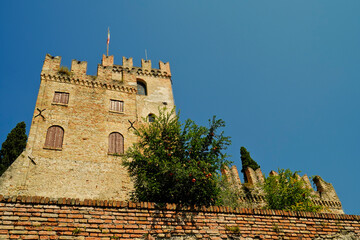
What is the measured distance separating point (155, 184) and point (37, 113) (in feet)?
43.1

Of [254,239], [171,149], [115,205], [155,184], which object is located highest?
[171,149]

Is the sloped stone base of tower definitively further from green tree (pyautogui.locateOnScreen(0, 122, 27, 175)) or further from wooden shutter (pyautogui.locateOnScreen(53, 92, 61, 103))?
wooden shutter (pyautogui.locateOnScreen(53, 92, 61, 103))

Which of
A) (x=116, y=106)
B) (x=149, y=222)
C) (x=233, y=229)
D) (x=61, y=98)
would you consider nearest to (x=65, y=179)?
(x=61, y=98)

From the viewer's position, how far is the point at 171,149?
1330 cm

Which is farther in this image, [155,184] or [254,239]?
[155,184]

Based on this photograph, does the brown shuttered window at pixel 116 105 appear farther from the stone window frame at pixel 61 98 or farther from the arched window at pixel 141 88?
the arched window at pixel 141 88

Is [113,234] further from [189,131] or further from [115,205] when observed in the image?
[189,131]

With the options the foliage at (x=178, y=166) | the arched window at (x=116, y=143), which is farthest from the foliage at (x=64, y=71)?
the foliage at (x=178, y=166)

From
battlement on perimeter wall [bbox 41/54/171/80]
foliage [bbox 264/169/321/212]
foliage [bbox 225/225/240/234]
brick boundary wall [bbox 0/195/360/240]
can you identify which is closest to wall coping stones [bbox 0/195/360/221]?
brick boundary wall [bbox 0/195/360/240]

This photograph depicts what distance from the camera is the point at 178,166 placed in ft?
38.6

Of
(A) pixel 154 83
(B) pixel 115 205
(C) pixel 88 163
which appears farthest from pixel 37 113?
(B) pixel 115 205

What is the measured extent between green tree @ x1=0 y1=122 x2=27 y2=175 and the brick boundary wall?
1508 centimetres

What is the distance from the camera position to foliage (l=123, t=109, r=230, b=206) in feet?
38.3

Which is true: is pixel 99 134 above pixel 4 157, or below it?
above
